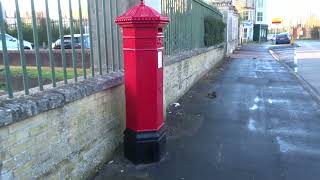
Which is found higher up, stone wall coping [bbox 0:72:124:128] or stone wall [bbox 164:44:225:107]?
stone wall coping [bbox 0:72:124:128]

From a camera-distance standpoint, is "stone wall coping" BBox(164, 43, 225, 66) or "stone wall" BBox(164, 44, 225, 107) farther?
"stone wall" BBox(164, 44, 225, 107)

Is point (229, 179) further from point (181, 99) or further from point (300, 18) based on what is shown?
point (300, 18)

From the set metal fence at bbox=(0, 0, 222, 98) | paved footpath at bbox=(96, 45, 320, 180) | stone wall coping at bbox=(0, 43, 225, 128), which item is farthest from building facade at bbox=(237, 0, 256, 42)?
stone wall coping at bbox=(0, 43, 225, 128)

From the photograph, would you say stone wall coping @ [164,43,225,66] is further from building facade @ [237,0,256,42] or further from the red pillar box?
building facade @ [237,0,256,42]

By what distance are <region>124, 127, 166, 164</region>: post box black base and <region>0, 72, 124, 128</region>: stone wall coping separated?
72cm

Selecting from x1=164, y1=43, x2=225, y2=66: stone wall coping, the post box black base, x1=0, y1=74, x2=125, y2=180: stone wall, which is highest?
x1=164, y1=43, x2=225, y2=66: stone wall coping

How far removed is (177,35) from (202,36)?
4723 millimetres

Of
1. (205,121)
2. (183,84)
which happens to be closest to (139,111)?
(205,121)

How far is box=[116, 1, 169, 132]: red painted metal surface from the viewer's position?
4.56 m

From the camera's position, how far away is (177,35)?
28.6 feet

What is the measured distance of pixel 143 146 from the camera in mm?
4910

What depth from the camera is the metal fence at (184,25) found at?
26.1 ft

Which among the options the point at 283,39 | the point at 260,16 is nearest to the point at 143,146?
A: the point at 283,39

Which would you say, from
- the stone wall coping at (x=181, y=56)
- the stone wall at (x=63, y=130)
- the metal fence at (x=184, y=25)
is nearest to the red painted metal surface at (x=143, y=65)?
the stone wall at (x=63, y=130)
